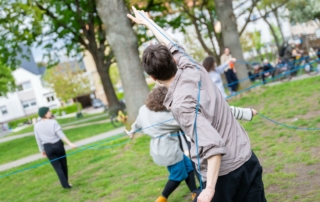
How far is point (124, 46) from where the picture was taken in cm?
1145

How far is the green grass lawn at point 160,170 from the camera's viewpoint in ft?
18.6

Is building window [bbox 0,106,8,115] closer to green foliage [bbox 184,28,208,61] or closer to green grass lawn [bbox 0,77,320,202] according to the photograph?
green foliage [bbox 184,28,208,61]

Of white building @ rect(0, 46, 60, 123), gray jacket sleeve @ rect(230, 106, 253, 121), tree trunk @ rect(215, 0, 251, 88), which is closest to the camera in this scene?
gray jacket sleeve @ rect(230, 106, 253, 121)

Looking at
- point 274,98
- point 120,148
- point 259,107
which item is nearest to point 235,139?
point 120,148

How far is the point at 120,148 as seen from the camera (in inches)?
440

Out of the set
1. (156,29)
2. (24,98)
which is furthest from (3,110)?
(156,29)

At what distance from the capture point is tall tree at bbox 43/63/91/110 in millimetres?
46906

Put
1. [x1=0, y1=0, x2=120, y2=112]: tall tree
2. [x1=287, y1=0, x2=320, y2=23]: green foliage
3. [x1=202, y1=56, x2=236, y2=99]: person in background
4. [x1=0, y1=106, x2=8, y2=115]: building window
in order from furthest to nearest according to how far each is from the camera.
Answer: [x1=0, y1=106, x2=8, y2=115]: building window, [x1=287, y1=0, x2=320, y2=23]: green foliage, [x1=0, y1=0, x2=120, y2=112]: tall tree, [x1=202, y1=56, x2=236, y2=99]: person in background

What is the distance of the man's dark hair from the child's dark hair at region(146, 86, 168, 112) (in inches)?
88.6

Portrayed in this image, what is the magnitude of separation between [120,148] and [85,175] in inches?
88.7

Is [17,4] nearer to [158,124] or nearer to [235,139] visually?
[158,124]

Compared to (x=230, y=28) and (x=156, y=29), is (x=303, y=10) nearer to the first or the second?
(x=230, y=28)

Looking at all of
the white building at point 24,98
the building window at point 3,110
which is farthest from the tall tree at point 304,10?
the building window at point 3,110

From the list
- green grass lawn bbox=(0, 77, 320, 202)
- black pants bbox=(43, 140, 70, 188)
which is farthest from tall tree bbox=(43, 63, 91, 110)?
black pants bbox=(43, 140, 70, 188)
